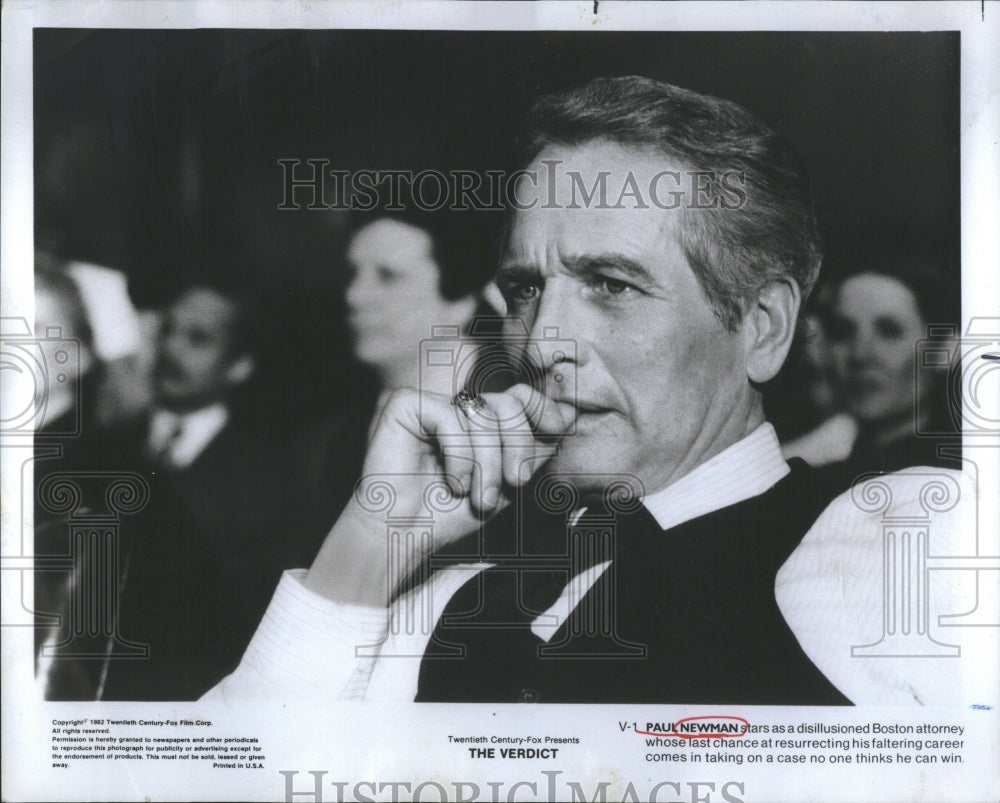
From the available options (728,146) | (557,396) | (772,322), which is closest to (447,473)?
(557,396)

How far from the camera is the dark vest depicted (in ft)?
9.21

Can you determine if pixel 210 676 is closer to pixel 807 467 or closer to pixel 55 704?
pixel 55 704

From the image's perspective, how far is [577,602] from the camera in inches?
111

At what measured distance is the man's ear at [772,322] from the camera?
9.23 feet

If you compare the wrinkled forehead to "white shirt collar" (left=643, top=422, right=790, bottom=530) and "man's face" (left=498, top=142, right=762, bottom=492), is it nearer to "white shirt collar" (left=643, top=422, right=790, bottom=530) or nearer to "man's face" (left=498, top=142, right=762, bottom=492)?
"man's face" (left=498, top=142, right=762, bottom=492)

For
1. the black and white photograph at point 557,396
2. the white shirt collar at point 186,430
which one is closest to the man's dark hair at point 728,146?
the black and white photograph at point 557,396

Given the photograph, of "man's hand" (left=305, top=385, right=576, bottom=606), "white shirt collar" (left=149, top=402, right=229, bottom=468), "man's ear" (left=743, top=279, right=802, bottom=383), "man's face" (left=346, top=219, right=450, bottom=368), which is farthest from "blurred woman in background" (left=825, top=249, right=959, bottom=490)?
"white shirt collar" (left=149, top=402, right=229, bottom=468)

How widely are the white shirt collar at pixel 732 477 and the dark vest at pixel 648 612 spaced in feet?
0.16

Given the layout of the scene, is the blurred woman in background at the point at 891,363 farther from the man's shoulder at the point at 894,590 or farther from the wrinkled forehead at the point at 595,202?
the wrinkled forehead at the point at 595,202

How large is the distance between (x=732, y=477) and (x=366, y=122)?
63.5 inches

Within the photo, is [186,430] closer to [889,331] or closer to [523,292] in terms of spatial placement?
[523,292]

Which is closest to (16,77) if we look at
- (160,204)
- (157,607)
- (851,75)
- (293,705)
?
(160,204)

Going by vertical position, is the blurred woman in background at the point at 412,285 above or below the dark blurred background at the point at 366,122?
below

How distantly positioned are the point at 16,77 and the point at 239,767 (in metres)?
2.32
